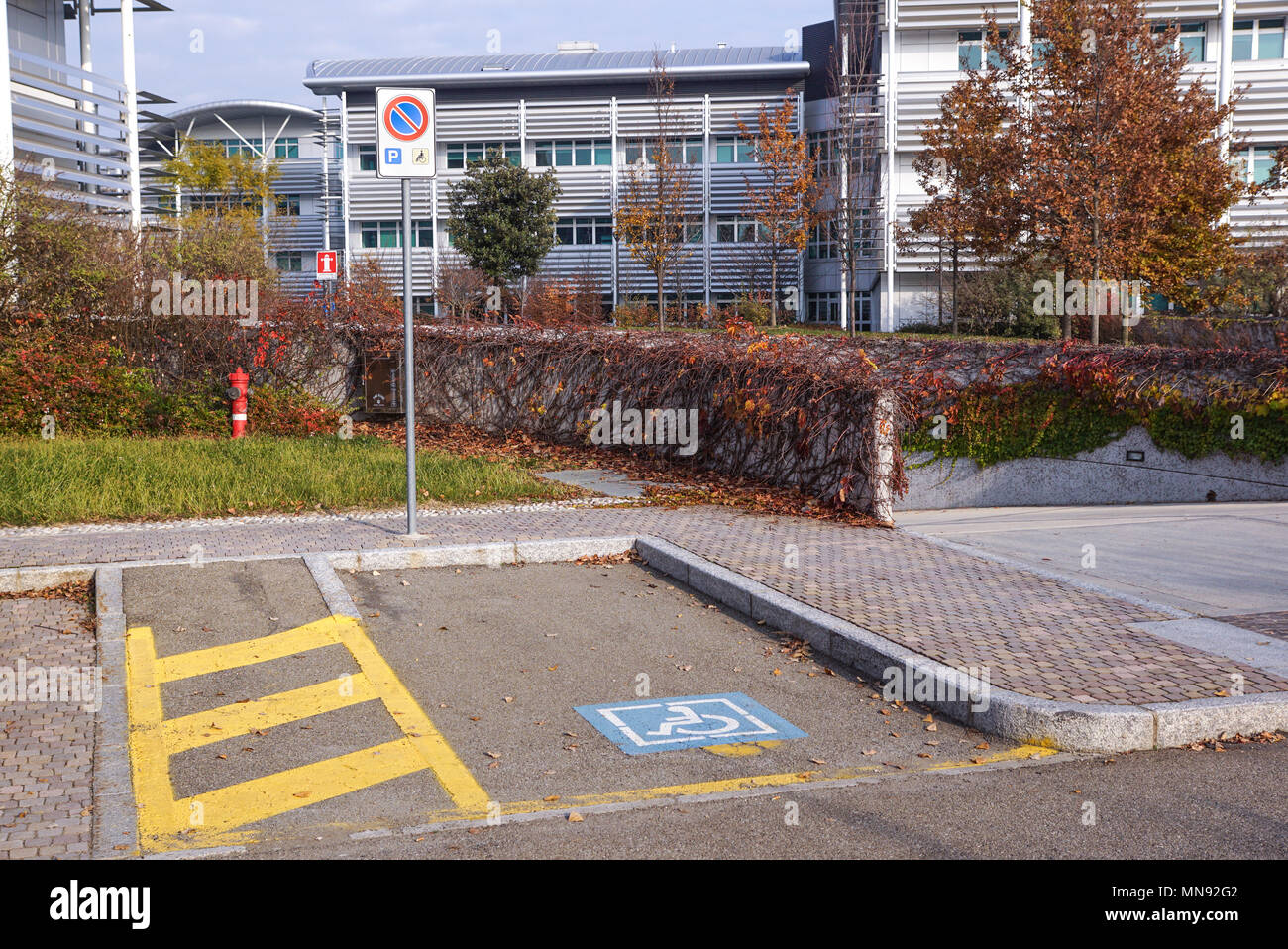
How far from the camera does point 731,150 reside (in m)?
55.7

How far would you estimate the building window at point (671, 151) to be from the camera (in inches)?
2087

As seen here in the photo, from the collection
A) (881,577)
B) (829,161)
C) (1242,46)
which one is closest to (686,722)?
(881,577)

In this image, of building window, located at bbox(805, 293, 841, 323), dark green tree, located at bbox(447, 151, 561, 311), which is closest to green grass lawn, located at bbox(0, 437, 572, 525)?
dark green tree, located at bbox(447, 151, 561, 311)

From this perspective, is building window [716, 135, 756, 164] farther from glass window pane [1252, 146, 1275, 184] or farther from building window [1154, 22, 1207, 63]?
glass window pane [1252, 146, 1275, 184]

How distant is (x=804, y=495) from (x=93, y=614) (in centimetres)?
650

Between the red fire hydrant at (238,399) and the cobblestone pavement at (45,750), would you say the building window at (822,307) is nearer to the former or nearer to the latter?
the red fire hydrant at (238,399)

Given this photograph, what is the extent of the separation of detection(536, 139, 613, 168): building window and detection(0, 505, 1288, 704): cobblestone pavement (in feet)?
158

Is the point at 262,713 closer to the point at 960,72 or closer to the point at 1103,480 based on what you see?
the point at 1103,480

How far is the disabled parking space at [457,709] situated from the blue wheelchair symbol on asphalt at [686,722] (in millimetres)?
15

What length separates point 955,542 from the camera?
9.84 meters

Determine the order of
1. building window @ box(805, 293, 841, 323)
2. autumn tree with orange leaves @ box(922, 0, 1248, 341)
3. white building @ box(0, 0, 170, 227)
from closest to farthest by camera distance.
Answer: autumn tree with orange leaves @ box(922, 0, 1248, 341) → white building @ box(0, 0, 170, 227) → building window @ box(805, 293, 841, 323)

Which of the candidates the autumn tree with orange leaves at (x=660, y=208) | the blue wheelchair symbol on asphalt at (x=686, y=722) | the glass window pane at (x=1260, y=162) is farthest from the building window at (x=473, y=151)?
the blue wheelchair symbol on asphalt at (x=686, y=722)

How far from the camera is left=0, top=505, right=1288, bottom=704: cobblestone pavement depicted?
19.9 feet

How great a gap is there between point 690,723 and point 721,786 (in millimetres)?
797
